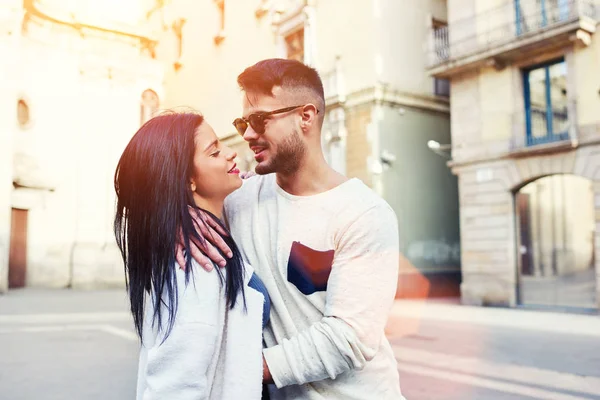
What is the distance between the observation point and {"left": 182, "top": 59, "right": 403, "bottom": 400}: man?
1798mm

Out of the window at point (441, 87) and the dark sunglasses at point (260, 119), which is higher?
the window at point (441, 87)

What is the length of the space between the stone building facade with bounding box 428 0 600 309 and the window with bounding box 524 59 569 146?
24mm

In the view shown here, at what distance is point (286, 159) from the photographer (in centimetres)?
213

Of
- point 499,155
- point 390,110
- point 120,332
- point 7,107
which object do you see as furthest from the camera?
point 7,107

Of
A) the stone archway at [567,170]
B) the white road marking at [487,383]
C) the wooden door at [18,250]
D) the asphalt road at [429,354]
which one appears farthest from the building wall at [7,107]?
the white road marking at [487,383]

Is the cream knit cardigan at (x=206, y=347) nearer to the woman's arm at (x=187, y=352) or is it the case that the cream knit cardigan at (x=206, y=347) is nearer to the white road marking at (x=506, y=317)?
the woman's arm at (x=187, y=352)

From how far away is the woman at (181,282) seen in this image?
1.66 meters

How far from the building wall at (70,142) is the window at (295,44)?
24.1 feet

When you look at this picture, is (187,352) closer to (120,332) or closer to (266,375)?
(266,375)

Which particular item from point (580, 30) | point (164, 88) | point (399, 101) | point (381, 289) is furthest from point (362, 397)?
point (164, 88)

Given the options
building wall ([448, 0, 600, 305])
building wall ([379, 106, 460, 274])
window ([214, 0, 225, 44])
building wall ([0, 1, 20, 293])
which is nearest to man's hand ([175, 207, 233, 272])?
building wall ([448, 0, 600, 305])

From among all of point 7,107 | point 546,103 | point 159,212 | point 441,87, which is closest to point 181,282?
point 159,212

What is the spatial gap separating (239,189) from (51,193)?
69.8 ft

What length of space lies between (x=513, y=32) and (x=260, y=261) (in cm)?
1445
